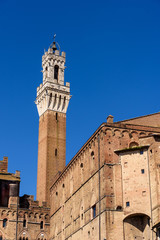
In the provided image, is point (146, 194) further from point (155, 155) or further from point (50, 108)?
point (50, 108)

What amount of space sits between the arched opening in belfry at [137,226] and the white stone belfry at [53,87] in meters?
34.8

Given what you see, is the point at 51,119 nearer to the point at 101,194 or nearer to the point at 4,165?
the point at 4,165

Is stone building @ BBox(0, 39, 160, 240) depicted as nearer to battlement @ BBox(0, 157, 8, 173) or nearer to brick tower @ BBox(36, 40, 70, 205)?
battlement @ BBox(0, 157, 8, 173)

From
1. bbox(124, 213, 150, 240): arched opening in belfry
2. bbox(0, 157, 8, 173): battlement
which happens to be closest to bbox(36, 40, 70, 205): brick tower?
bbox(0, 157, 8, 173): battlement

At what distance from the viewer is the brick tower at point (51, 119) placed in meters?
66.1

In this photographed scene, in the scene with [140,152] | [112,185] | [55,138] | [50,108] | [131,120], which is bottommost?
[112,185]

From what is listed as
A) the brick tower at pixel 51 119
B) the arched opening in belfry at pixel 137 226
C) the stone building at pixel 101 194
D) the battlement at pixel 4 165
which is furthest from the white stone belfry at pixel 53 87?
the arched opening in belfry at pixel 137 226

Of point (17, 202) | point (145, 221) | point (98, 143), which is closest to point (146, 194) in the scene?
point (145, 221)

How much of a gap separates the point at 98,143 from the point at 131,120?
14.6ft

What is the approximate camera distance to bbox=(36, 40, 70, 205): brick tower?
2602 inches

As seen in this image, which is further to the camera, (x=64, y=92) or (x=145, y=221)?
(x=64, y=92)

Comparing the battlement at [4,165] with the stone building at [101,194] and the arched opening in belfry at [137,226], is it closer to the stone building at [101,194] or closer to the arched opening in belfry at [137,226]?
the stone building at [101,194]

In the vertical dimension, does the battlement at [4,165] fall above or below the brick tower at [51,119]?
below

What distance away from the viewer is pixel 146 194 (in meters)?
38.5
